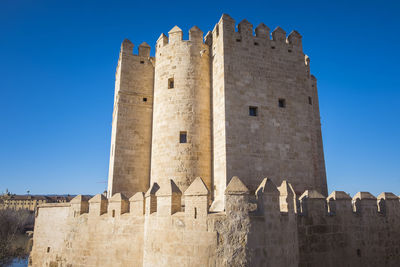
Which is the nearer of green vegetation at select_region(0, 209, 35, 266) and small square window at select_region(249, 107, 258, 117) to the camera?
small square window at select_region(249, 107, 258, 117)

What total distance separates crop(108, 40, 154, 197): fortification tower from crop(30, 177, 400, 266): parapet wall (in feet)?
8.59

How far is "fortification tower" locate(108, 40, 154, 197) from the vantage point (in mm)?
15750

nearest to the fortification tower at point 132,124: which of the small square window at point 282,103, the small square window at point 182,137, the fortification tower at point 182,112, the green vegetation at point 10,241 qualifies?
the fortification tower at point 182,112

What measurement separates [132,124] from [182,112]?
3984mm

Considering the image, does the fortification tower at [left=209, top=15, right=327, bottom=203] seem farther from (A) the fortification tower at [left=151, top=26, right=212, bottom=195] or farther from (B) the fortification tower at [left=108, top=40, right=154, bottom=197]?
(B) the fortification tower at [left=108, top=40, right=154, bottom=197]

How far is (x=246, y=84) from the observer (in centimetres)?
1341

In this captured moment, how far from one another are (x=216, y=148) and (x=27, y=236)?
126 feet

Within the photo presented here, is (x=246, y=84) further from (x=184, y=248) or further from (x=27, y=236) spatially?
(x=27, y=236)

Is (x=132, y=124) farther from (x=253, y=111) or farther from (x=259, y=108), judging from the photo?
(x=259, y=108)

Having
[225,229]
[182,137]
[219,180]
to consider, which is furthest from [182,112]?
[225,229]

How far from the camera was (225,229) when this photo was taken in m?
7.84

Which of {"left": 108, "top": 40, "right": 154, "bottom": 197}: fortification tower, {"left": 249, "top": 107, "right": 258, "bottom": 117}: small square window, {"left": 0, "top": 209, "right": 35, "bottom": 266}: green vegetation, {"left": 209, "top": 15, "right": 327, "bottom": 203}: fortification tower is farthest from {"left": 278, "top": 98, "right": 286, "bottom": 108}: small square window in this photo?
{"left": 0, "top": 209, "right": 35, "bottom": 266}: green vegetation

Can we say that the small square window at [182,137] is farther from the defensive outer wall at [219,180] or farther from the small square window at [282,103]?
the small square window at [282,103]

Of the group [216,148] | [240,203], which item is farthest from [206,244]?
[216,148]
